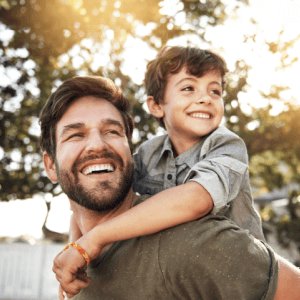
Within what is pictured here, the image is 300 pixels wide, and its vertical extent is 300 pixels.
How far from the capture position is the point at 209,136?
2611 millimetres

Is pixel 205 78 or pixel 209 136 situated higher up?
→ pixel 205 78

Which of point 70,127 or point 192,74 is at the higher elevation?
point 192,74

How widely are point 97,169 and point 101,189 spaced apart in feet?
0.36

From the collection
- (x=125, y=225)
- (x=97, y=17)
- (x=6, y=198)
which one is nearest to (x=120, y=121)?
(x=125, y=225)

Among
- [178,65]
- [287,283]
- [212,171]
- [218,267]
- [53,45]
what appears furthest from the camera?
[53,45]

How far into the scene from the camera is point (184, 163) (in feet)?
8.66

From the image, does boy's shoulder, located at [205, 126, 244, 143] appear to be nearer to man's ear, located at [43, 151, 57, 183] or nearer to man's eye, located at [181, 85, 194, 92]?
man's eye, located at [181, 85, 194, 92]

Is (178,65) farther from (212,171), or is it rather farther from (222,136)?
(212,171)

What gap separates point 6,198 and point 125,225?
20.6ft

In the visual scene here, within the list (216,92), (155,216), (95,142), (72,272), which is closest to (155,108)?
(216,92)

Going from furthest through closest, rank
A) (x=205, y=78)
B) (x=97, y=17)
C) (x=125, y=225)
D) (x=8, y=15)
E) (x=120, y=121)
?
(x=8, y=15), (x=97, y=17), (x=205, y=78), (x=120, y=121), (x=125, y=225)

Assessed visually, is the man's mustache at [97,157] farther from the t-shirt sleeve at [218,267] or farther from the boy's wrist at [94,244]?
the t-shirt sleeve at [218,267]

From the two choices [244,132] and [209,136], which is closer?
[209,136]

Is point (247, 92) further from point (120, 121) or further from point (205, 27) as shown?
point (120, 121)
